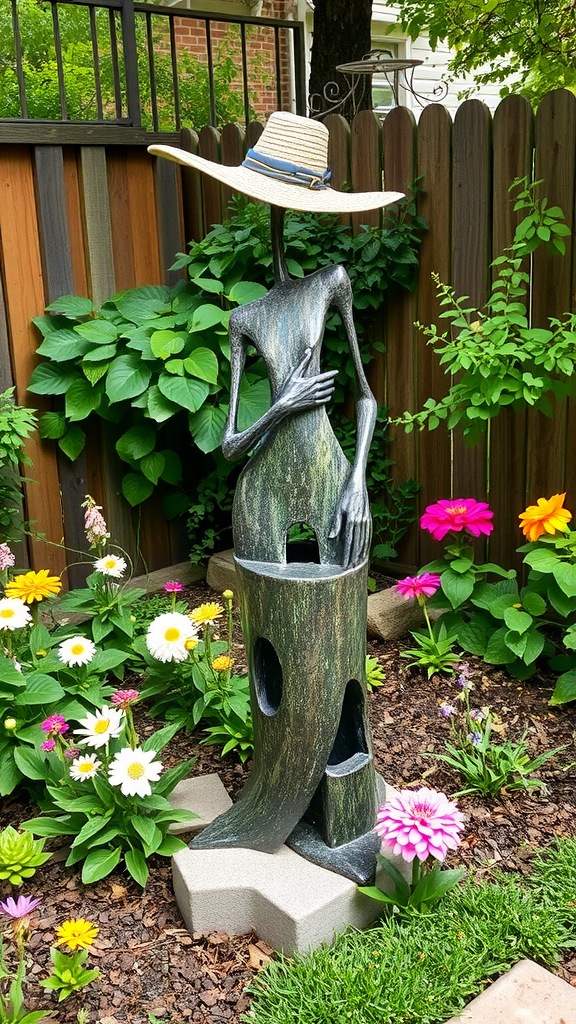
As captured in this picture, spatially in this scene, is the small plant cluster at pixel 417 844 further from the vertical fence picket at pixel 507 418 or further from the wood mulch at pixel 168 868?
the vertical fence picket at pixel 507 418

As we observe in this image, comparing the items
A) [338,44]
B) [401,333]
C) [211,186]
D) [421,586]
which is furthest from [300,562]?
[338,44]

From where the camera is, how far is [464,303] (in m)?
3.98

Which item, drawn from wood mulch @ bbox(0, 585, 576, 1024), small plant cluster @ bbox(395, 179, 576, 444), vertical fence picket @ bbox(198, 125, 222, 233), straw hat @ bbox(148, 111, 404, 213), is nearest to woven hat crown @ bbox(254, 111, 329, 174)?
straw hat @ bbox(148, 111, 404, 213)

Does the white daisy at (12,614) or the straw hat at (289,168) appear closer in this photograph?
the straw hat at (289,168)

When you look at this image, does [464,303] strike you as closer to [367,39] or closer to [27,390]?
[27,390]

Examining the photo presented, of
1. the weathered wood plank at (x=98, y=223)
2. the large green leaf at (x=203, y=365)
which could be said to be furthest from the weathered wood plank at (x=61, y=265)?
the large green leaf at (x=203, y=365)

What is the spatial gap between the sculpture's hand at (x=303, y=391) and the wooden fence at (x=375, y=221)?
5.22 feet

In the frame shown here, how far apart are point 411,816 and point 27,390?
9.27 feet

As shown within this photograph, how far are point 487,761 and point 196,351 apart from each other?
7.28 feet

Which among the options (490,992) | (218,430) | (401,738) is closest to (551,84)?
(218,430)

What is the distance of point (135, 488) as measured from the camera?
4453 millimetres

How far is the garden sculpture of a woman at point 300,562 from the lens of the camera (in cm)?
235

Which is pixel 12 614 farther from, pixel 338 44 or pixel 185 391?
pixel 338 44

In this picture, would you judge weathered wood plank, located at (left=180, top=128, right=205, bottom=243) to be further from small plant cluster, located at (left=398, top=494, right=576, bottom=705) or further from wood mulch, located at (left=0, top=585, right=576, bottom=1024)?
wood mulch, located at (left=0, top=585, right=576, bottom=1024)
